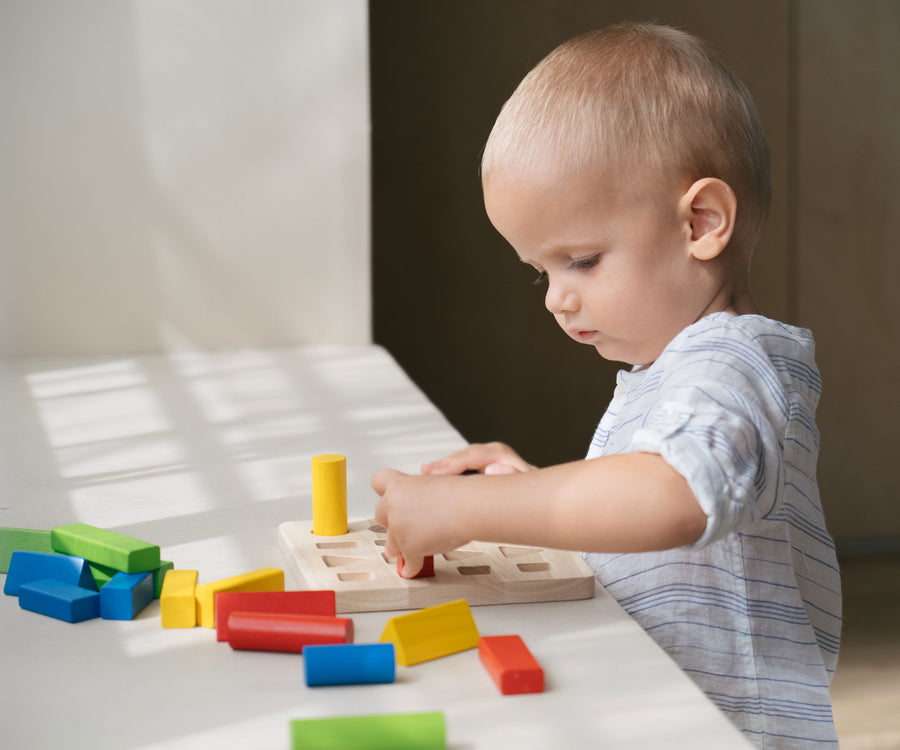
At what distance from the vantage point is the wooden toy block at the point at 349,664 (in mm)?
549

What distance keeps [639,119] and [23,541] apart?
1.71ft

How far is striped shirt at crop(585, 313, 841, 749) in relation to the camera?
26.0 inches

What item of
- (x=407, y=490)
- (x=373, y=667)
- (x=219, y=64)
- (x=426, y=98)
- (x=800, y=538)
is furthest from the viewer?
(x=426, y=98)

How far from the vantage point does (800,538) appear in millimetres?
790

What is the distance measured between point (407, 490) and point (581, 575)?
13 cm

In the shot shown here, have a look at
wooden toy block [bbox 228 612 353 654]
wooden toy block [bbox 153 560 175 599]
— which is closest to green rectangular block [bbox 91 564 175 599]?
wooden toy block [bbox 153 560 175 599]

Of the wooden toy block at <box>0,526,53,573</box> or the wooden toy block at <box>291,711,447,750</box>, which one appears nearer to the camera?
the wooden toy block at <box>291,711,447,750</box>

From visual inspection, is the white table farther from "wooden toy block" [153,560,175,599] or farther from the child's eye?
the child's eye

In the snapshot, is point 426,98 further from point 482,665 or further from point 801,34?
point 482,665

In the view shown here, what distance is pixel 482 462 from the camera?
865 millimetres

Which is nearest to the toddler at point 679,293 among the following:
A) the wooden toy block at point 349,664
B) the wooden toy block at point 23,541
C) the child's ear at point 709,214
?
the child's ear at point 709,214

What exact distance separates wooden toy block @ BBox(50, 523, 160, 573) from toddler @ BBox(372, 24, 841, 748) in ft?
0.49

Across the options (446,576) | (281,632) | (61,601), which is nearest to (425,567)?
(446,576)

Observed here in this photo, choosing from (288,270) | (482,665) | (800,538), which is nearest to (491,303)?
(288,270)
